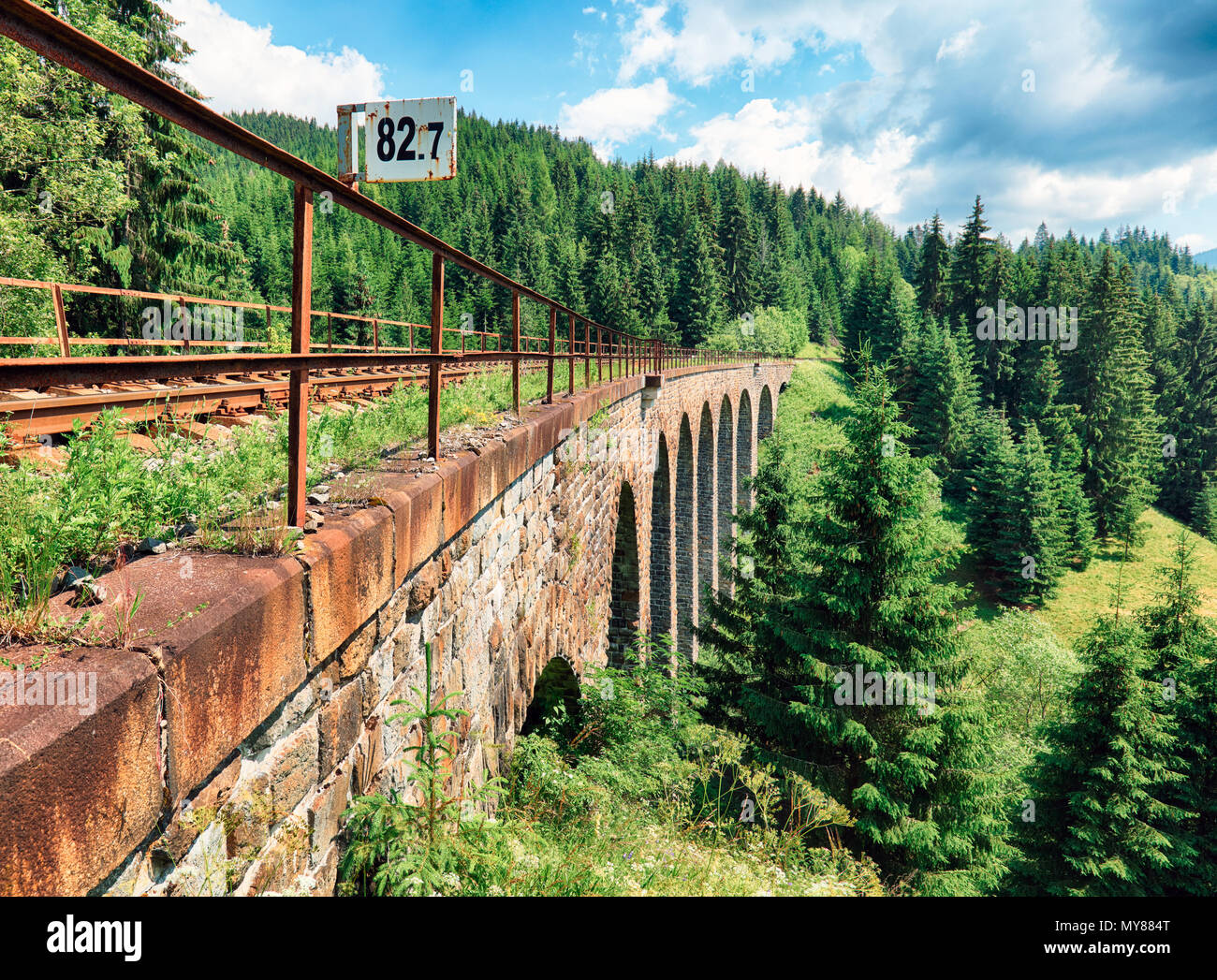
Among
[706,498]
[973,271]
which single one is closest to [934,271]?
[973,271]

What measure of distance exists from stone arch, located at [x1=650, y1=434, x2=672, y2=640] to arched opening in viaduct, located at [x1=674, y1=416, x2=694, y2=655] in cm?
169

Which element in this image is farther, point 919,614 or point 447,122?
point 919,614

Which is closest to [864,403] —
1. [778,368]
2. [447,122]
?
[447,122]

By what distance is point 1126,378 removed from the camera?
44875mm

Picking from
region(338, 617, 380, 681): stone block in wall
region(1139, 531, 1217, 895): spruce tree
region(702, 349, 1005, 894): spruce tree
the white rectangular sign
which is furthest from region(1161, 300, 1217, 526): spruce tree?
region(338, 617, 380, 681): stone block in wall

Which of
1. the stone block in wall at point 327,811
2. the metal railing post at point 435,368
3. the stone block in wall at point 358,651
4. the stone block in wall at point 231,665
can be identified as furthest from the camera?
the metal railing post at point 435,368

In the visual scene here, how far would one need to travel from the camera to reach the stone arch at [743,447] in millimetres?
33062

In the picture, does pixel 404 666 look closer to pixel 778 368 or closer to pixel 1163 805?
pixel 1163 805

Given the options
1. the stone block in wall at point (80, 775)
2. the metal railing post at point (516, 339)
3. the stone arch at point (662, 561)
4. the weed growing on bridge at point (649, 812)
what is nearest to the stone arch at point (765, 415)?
the stone arch at point (662, 561)

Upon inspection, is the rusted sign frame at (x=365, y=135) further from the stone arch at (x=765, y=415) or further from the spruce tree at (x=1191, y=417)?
the spruce tree at (x=1191, y=417)

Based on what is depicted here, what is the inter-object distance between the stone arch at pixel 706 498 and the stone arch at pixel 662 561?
417 cm

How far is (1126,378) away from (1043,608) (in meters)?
19.4

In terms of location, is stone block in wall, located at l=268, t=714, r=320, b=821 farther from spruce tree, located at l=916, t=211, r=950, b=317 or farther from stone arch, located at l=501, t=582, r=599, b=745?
spruce tree, located at l=916, t=211, r=950, b=317

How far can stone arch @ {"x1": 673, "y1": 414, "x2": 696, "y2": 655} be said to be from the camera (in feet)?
68.7
